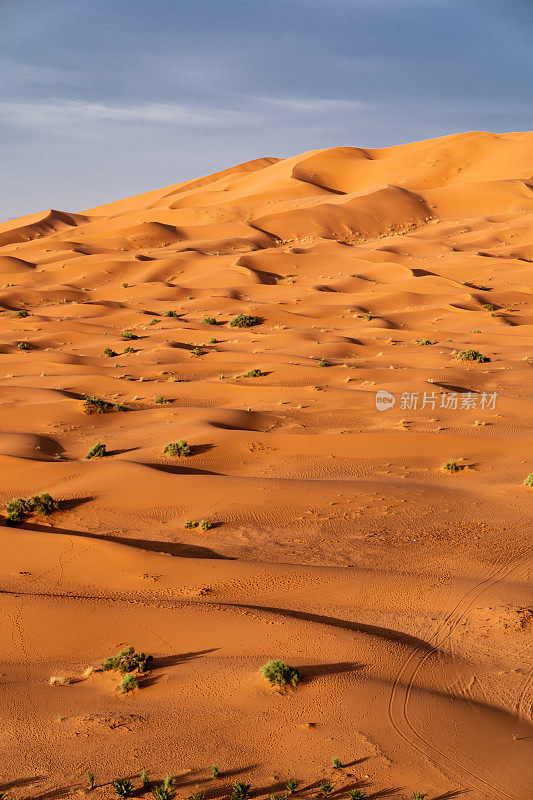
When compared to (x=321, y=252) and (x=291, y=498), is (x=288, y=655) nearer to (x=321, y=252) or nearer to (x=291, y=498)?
(x=291, y=498)

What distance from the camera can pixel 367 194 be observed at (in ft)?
201

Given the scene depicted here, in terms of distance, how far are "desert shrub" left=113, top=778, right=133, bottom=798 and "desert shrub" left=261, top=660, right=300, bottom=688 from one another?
1.44m

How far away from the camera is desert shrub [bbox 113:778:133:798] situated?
4.30 metres

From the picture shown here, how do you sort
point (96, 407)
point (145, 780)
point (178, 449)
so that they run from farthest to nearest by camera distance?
point (96, 407) → point (178, 449) → point (145, 780)

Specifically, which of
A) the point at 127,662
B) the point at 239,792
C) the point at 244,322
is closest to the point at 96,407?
the point at 127,662

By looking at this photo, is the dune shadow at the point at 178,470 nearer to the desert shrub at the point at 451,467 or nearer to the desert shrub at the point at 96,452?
the desert shrub at the point at 96,452

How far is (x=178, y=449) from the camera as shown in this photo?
1316 cm

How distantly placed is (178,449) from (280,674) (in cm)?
802

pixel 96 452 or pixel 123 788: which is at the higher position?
pixel 96 452

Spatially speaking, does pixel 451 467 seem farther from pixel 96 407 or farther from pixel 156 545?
pixel 96 407

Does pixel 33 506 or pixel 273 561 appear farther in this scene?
pixel 33 506

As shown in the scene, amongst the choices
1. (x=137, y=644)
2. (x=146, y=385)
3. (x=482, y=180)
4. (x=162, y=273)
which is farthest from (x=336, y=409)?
(x=482, y=180)

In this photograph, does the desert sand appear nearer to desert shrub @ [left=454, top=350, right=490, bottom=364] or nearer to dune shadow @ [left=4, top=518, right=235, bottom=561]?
dune shadow @ [left=4, top=518, right=235, bottom=561]

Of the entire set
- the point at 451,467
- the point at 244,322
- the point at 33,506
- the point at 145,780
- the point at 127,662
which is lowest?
the point at 145,780
